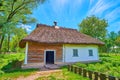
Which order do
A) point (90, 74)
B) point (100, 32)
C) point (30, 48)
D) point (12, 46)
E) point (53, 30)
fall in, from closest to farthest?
point (90, 74) → point (30, 48) → point (53, 30) → point (100, 32) → point (12, 46)

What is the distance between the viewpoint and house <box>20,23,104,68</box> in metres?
17.3

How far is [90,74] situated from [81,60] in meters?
10.7

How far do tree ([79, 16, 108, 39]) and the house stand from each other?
70.6 ft

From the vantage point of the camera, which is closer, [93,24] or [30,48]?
[30,48]

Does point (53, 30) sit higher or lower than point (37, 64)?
higher

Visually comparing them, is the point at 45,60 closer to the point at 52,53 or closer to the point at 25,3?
the point at 52,53

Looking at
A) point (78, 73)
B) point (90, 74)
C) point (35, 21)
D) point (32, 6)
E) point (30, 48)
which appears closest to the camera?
point (90, 74)

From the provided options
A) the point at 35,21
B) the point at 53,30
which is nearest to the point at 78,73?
the point at 53,30

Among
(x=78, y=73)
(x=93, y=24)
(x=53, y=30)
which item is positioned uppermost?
(x=93, y=24)

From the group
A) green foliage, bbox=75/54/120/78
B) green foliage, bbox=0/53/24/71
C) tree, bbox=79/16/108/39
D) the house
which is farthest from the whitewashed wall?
tree, bbox=79/16/108/39

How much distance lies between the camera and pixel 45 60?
1800cm

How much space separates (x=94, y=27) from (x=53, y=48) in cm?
2820

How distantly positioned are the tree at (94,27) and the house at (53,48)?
70.6 feet

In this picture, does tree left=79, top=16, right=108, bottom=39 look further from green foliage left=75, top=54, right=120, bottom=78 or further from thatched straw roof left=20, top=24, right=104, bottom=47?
green foliage left=75, top=54, right=120, bottom=78
